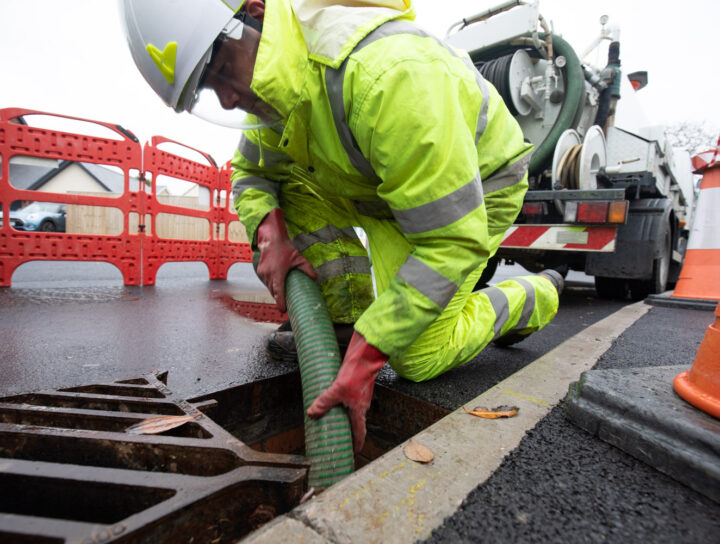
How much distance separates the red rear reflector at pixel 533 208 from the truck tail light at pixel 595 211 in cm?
25

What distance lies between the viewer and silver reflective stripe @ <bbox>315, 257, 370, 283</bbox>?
6.42 ft

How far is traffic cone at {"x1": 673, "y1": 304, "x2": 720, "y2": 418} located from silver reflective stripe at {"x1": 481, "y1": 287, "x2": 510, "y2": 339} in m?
0.78

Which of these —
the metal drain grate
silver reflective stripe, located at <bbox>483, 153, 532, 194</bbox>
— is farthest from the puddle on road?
silver reflective stripe, located at <bbox>483, 153, 532, 194</bbox>

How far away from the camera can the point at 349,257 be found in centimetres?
198

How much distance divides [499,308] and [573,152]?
2.90 meters

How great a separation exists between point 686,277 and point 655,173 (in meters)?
1.36

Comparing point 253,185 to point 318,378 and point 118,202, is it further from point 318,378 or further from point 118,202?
point 118,202

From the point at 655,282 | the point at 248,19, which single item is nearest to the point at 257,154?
the point at 248,19

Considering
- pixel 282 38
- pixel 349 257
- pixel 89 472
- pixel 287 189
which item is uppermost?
pixel 282 38

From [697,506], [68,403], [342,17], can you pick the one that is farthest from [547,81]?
[68,403]

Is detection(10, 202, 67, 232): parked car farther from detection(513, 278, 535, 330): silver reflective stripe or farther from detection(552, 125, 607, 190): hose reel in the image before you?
detection(513, 278, 535, 330): silver reflective stripe

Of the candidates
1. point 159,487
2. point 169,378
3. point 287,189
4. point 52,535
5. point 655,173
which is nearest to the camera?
point 52,535

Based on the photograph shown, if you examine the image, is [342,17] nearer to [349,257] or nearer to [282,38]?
[282,38]

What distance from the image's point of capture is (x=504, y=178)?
1705 millimetres
